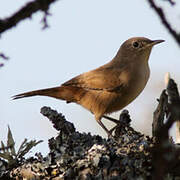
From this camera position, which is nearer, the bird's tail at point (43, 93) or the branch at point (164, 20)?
the branch at point (164, 20)

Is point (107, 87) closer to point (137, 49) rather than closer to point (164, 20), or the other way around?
Answer: point (137, 49)

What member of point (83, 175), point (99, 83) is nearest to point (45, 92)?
point (99, 83)

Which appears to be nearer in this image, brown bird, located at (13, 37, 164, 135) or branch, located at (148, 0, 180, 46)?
branch, located at (148, 0, 180, 46)

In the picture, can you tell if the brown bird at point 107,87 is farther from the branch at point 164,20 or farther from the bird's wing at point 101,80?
the branch at point 164,20

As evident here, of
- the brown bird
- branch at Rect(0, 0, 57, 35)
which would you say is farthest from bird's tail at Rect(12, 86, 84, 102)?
branch at Rect(0, 0, 57, 35)

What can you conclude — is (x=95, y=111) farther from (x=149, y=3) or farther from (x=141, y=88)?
(x=149, y=3)

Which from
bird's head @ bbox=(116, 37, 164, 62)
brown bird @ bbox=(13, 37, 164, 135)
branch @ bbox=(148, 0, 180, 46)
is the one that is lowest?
branch @ bbox=(148, 0, 180, 46)

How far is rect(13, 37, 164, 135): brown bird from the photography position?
5.03 metres

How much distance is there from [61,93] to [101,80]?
2.02 feet

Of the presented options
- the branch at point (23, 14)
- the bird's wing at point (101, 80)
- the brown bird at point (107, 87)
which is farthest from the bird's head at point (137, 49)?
the branch at point (23, 14)

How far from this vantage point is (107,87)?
511 centimetres

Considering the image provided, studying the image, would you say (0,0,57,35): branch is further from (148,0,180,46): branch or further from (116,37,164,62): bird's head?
(116,37,164,62): bird's head

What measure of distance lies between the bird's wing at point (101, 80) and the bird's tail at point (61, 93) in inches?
3.9

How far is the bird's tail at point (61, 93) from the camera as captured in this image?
16.3 ft
